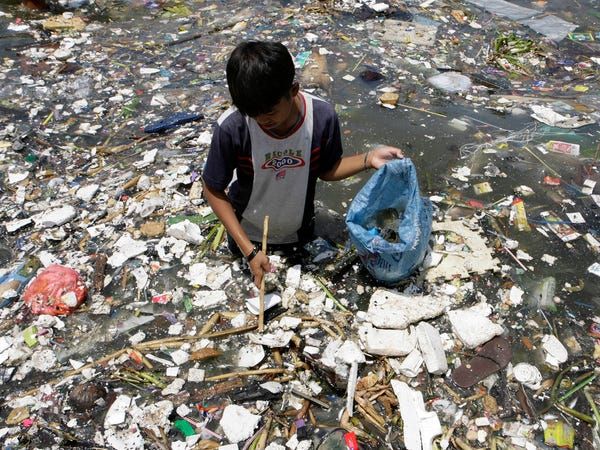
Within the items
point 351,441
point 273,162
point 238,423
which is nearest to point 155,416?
point 238,423

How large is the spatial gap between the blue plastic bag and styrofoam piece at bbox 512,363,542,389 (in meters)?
0.70

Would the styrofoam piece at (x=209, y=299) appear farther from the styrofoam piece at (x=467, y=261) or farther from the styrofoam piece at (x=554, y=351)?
the styrofoam piece at (x=554, y=351)

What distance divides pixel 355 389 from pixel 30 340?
1.69 meters

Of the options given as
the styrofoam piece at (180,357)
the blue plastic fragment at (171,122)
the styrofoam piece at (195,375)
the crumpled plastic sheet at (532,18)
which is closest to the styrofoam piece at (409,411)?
the styrofoam piece at (195,375)

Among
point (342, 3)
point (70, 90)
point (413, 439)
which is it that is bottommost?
point (413, 439)

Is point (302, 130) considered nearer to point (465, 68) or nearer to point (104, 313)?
point (104, 313)

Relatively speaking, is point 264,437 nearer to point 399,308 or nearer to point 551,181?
point 399,308

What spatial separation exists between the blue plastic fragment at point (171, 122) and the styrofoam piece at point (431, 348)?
2721mm

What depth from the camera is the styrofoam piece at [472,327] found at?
228 centimetres

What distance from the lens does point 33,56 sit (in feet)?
15.8

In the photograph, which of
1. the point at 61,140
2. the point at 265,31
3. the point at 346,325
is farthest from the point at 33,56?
the point at 346,325

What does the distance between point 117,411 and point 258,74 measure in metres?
1.62

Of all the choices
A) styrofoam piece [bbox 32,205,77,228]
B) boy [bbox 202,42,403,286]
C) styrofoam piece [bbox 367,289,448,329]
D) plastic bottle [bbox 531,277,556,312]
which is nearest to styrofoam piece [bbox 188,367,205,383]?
boy [bbox 202,42,403,286]

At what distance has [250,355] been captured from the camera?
226 cm
